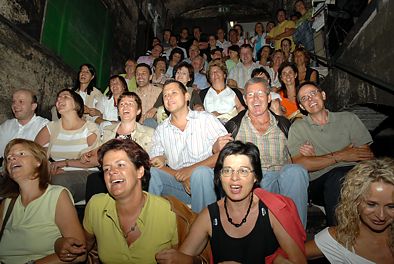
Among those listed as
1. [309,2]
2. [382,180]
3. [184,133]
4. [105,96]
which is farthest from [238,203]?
[309,2]

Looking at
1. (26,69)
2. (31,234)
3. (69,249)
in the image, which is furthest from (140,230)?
(26,69)

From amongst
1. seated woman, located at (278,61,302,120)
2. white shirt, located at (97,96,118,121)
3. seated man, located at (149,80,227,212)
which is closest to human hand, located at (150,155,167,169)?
seated man, located at (149,80,227,212)

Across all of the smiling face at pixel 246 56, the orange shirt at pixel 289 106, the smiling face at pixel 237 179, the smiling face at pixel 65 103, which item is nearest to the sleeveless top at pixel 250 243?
the smiling face at pixel 237 179

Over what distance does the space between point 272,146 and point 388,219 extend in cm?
121

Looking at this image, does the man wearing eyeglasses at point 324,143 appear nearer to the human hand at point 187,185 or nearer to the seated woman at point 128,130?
the human hand at point 187,185

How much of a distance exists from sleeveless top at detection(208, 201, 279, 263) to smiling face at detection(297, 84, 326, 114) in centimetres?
141

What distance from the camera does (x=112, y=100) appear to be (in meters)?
4.74

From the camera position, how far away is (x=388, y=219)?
1.88 metres

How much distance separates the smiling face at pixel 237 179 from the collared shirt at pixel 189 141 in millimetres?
960

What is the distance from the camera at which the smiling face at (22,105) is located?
3.56 metres

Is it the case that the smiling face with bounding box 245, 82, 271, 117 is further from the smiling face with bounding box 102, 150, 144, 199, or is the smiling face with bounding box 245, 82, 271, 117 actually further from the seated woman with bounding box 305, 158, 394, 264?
the smiling face with bounding box 102, 150, 144, 199

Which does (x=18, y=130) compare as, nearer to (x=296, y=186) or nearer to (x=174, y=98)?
(x=174, y=98)

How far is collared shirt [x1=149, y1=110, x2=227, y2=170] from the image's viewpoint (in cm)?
299

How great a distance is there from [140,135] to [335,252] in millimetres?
2099
